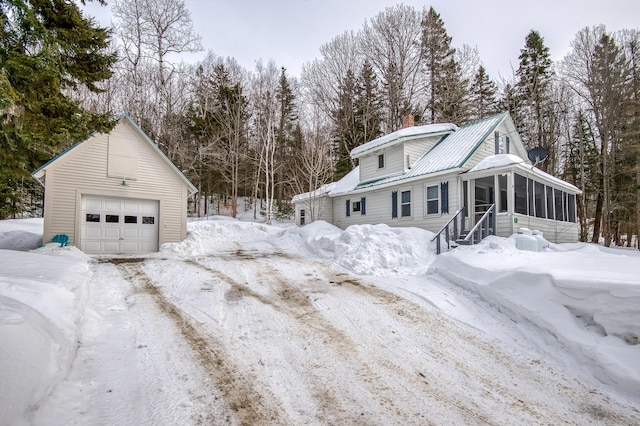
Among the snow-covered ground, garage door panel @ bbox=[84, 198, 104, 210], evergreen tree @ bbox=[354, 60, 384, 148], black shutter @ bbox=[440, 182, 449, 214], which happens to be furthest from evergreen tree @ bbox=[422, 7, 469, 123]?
garage door panel @ bbox=[84, 198, 104, 210]

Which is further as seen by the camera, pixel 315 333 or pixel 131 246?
pixel 131 246

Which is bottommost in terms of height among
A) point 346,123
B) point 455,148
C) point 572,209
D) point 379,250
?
point 379,250

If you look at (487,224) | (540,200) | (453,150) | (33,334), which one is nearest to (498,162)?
(487,224)

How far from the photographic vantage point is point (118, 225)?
1205cm

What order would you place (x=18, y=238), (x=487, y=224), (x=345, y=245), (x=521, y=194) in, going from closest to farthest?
(x=345, y=245) → (x=487, y=224) → (x=521, y=194) → (x=18, y=238)

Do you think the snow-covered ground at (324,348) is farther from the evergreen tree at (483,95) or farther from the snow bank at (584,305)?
the evergreen tree at (483,95)

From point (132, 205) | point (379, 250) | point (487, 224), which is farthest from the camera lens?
point (132, 205)

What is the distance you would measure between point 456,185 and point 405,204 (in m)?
2.70

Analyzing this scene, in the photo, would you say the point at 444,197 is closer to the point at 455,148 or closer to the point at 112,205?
the point at 455,148

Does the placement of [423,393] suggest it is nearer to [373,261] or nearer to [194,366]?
[194,366]

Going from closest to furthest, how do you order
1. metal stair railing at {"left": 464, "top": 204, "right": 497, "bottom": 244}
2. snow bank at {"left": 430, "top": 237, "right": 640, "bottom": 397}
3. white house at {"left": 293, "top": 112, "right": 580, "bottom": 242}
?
snow bank at {"left": 430, "top": 237, "right": 640, "bottom": 397} → metal stair railing at {"left": 464, "top": 204, "right": 497, "bottom": 244} → white house at {"left": 293, "top": 112, "right": 580, "bottom": 242}

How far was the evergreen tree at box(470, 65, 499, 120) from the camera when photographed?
80.1 ft

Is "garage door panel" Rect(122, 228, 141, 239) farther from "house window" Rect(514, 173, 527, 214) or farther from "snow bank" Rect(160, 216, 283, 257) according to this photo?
"house window" Rect(514, 173, 527, 214)

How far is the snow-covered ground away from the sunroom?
4.52m
